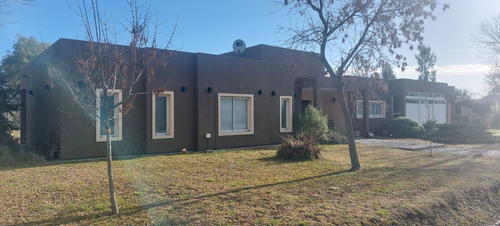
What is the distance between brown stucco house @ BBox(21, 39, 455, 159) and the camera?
10656 mm

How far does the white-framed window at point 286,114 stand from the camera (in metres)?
16.2

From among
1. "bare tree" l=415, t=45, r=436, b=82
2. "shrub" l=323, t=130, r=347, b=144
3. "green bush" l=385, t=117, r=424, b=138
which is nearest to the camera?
"shrub" l=323, t=130, r=347, b=144

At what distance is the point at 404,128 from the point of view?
21.8 metres

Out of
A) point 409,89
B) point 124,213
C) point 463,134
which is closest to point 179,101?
point 124,213

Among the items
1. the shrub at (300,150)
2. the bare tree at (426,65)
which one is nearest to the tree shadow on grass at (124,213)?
the shrub at (300,150)

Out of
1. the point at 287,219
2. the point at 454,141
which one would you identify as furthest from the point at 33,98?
the point at 454,141

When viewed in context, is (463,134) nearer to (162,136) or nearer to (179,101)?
(179,101)

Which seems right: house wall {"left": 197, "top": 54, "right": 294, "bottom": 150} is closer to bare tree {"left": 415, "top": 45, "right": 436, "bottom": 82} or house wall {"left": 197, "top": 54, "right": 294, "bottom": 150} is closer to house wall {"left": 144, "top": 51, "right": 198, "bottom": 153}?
house wall {"left": 144, "top": 51, "right": 198, "bottom": 153}

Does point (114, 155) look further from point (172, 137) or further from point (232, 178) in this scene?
point (232, 178)

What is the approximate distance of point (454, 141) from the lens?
62.4 feet

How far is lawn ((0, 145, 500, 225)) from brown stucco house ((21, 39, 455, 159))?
1594 mm

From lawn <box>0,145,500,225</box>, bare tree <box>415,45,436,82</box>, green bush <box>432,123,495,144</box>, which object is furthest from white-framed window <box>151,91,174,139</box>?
bare tree <box>415,45,436,82</box>

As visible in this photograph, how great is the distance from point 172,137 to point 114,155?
6.89ft

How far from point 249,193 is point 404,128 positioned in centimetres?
1836
